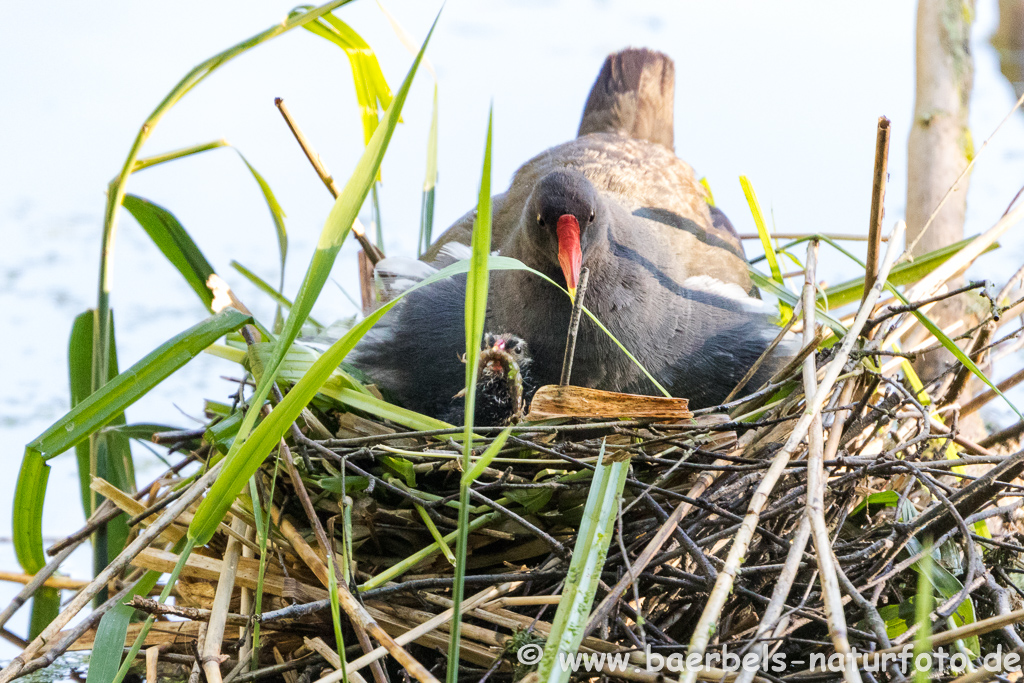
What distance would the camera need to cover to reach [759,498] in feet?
2.86

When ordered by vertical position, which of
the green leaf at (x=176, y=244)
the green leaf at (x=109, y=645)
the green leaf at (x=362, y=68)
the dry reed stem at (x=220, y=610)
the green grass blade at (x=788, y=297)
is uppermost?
the green leaf at (x=362, y=68)

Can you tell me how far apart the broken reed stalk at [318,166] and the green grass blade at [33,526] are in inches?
26.8

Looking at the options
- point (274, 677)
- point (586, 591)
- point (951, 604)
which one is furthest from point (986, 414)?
point (274, 677)

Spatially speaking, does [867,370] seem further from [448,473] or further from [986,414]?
[986,414]

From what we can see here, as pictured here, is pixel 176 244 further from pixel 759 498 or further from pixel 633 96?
pixel 633 96

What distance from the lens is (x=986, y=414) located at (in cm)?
200

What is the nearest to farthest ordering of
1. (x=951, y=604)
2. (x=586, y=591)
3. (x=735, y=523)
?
(x=586, y=591)
(x=951, y=604)
(x=735, y=523)

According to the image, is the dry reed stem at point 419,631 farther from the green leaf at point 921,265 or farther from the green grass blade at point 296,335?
the green leaf at point 921,265

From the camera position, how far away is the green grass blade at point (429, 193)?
2031mm

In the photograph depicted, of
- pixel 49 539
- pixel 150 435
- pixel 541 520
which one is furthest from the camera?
pixel 49 539

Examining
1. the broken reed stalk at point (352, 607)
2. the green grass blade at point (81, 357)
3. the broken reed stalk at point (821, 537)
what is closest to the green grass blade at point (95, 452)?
the green grass blade at point (81, 357)

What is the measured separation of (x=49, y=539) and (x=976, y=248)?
2.02 metres

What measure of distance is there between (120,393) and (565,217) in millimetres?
898

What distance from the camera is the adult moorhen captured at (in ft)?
5.45
